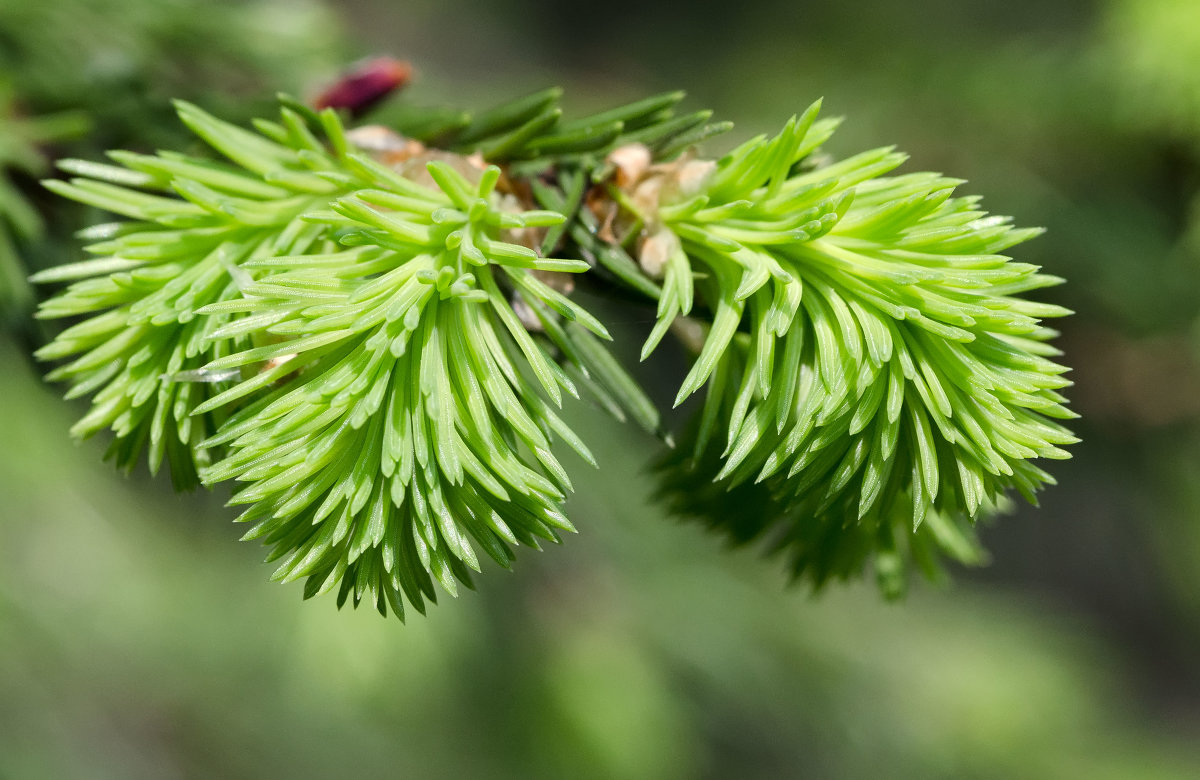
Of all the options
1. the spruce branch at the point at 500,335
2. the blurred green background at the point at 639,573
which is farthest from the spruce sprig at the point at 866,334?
the blurred green background at the point at 639,573

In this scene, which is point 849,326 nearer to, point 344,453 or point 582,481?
point 344,453

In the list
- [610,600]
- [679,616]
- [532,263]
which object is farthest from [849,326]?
[610,600]

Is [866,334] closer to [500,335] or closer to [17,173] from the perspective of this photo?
[500,335]

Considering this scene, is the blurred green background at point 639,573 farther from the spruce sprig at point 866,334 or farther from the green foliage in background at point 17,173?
the spruce sprig at point 866,334

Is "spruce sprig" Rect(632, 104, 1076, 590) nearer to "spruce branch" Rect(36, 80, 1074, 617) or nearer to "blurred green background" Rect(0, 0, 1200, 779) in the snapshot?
"spruce branch" Rect(36, 80, 1074, 617)

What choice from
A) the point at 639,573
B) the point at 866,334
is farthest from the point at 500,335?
the point at 639,573

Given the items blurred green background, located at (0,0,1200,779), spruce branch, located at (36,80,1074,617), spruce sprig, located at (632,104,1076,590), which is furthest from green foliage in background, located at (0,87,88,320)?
spruce sprig, located at (632,104,1076,590)
